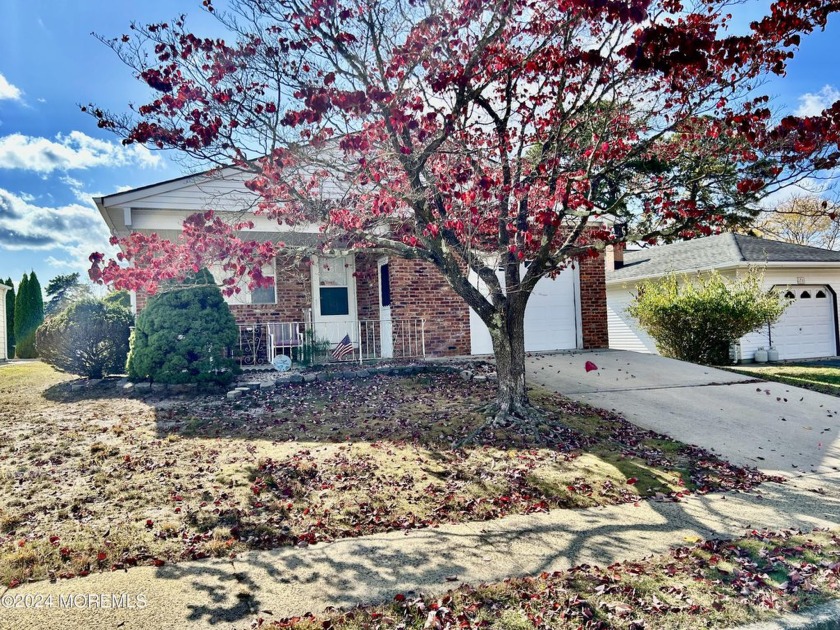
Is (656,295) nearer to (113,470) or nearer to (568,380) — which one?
(568,380)

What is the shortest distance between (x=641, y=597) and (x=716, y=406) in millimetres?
6132

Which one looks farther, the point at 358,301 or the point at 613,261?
the point at 613,261

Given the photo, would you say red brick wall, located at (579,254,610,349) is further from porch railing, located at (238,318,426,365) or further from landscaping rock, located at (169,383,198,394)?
landscaping rock, located at (169,383,198,394)

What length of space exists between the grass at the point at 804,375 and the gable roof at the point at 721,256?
3.22 m

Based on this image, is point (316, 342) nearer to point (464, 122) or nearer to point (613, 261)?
point (464, 122)

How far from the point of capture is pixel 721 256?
54.6 ft

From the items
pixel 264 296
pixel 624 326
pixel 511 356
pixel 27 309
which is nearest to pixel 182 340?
pixel 264 296

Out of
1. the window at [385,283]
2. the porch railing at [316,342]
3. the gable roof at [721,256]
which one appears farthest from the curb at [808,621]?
the gable roof at [721,256]

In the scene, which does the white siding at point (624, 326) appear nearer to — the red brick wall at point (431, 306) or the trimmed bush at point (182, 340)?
the red brick wall at point (431, 306)

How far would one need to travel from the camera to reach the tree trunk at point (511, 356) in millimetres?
6906

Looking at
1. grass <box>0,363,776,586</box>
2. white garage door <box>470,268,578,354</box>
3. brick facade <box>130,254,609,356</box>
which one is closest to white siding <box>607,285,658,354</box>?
white garage door <box>470,268,578,354</box>

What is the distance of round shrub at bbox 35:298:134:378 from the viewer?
1021 centimetres

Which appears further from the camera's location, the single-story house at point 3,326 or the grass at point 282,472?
the single-story house at point 3,326

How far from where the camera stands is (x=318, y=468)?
17.3 feet
